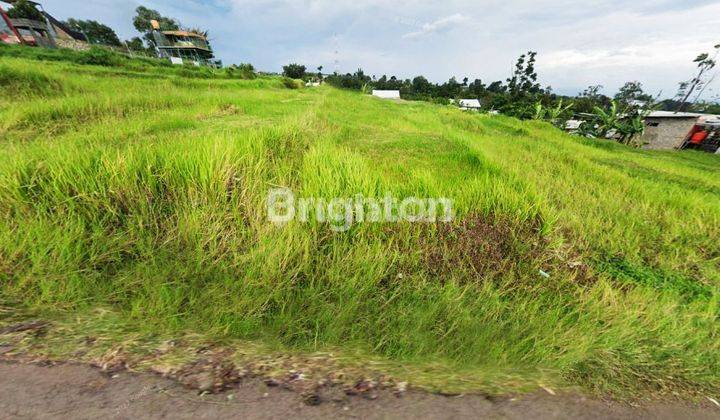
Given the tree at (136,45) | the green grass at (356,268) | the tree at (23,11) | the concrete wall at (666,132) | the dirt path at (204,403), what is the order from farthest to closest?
the tree at (136,45) < the tree at (23,11) < the concrete wall at (666,132) < the green grass at (356,268) < the dirt path at (204,403)

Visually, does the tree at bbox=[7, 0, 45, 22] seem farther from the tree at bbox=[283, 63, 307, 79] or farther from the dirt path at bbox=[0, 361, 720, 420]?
the dirt path at bbox=[0, 361, 720, 420]

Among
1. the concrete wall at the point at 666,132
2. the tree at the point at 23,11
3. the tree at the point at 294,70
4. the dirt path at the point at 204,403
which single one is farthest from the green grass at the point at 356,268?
the tree at the point at 294,70

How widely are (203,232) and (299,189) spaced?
0.78 m

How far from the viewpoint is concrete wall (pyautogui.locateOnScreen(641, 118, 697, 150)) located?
1800 cm

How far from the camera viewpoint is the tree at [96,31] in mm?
43094

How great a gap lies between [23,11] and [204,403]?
1737 inches

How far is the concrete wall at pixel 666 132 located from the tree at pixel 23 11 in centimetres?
5327

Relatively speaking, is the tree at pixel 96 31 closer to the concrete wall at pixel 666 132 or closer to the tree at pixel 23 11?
the tree at pixel 23 11

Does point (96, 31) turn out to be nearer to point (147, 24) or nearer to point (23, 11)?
point (147, 24)

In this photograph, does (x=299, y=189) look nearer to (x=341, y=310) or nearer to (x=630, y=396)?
(x=341, y=310)

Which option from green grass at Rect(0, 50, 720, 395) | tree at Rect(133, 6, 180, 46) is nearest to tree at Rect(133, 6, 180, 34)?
tree at Rect(133, 6, 180, 46)

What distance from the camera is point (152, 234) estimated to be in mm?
1879

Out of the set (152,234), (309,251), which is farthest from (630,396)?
(152,234)

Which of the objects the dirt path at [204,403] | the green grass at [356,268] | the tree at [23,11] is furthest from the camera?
the tree at [23,11]
